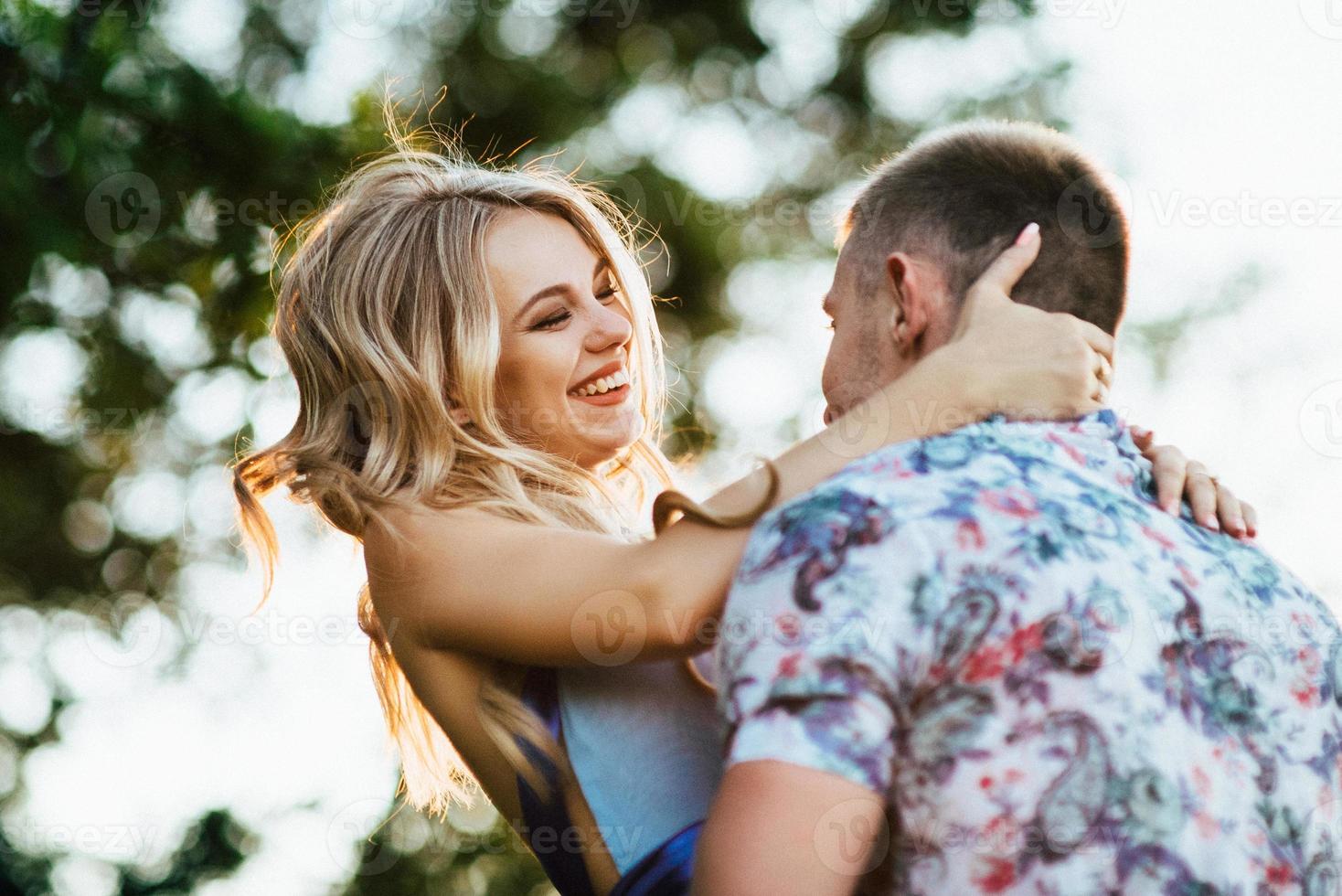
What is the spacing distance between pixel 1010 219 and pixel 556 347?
46.9 inches

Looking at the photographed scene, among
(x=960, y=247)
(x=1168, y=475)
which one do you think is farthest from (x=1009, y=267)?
(x=1168, y=475)

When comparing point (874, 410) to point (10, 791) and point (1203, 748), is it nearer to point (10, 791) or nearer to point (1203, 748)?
point (1203, 748)

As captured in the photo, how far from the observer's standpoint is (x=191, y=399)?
35.8 feet

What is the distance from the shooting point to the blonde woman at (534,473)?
212cm

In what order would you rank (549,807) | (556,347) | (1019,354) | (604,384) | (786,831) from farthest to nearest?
(604,384) → (556,347) → (549,807) → (1019,354) → (786,831)

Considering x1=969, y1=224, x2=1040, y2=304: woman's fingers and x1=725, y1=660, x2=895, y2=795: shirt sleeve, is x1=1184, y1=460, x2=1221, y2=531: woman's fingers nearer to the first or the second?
x1=969, y1=224, x2=1040, y2=304: woman's fingers

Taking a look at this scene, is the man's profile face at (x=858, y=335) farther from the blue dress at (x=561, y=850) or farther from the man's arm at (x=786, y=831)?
the man's arm at (x=786, y=831)

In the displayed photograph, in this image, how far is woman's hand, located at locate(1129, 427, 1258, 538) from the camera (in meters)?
2.01

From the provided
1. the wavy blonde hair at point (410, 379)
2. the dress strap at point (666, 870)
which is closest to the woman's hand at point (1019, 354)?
the dress strap at point (666, 870)

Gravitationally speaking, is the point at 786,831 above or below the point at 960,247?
below

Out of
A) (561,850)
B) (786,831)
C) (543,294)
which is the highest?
(543,294)

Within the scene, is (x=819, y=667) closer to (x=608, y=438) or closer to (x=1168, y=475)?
(x=1168, y=475)

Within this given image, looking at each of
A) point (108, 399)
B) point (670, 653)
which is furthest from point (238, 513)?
point (108, 399)

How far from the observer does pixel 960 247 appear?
2195 millimetres
